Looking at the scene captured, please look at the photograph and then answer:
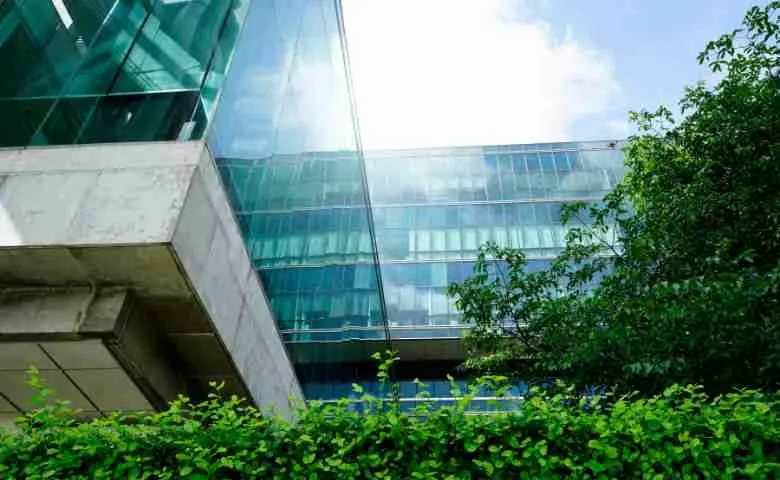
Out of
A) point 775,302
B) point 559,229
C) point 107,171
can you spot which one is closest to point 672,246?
point 775,302

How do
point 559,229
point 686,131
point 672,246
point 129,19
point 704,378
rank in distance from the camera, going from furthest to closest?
1. point 559,229
2. point 686,131
3. point 672,246
4. point 704,378
5. point 129,19

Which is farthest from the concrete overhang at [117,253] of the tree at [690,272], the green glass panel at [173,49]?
the tree at [690,272]

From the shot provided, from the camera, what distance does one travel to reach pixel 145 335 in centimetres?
620

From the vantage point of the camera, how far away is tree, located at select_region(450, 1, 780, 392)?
704cm

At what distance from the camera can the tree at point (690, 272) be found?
7.04 metres

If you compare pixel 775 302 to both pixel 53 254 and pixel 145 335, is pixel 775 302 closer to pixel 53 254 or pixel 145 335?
pixel 145 335

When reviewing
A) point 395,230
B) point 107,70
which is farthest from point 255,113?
point 395,230

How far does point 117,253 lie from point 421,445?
11.2ft

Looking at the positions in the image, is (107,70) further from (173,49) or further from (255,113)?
(255,113)

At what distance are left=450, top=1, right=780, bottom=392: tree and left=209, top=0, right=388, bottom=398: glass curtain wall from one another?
2927 mm

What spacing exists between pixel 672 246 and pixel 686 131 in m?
2.28

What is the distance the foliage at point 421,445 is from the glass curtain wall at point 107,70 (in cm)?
338

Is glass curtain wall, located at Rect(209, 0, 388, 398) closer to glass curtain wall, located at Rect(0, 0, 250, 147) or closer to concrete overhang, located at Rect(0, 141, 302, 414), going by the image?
glass curtain wall, located at Rect(0, 0, 250, 147)

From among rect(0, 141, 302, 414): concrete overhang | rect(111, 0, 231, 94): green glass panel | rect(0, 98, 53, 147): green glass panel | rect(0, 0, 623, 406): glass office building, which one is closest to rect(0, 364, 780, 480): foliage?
rect(0, 141, 302, 414): concrete overhang
